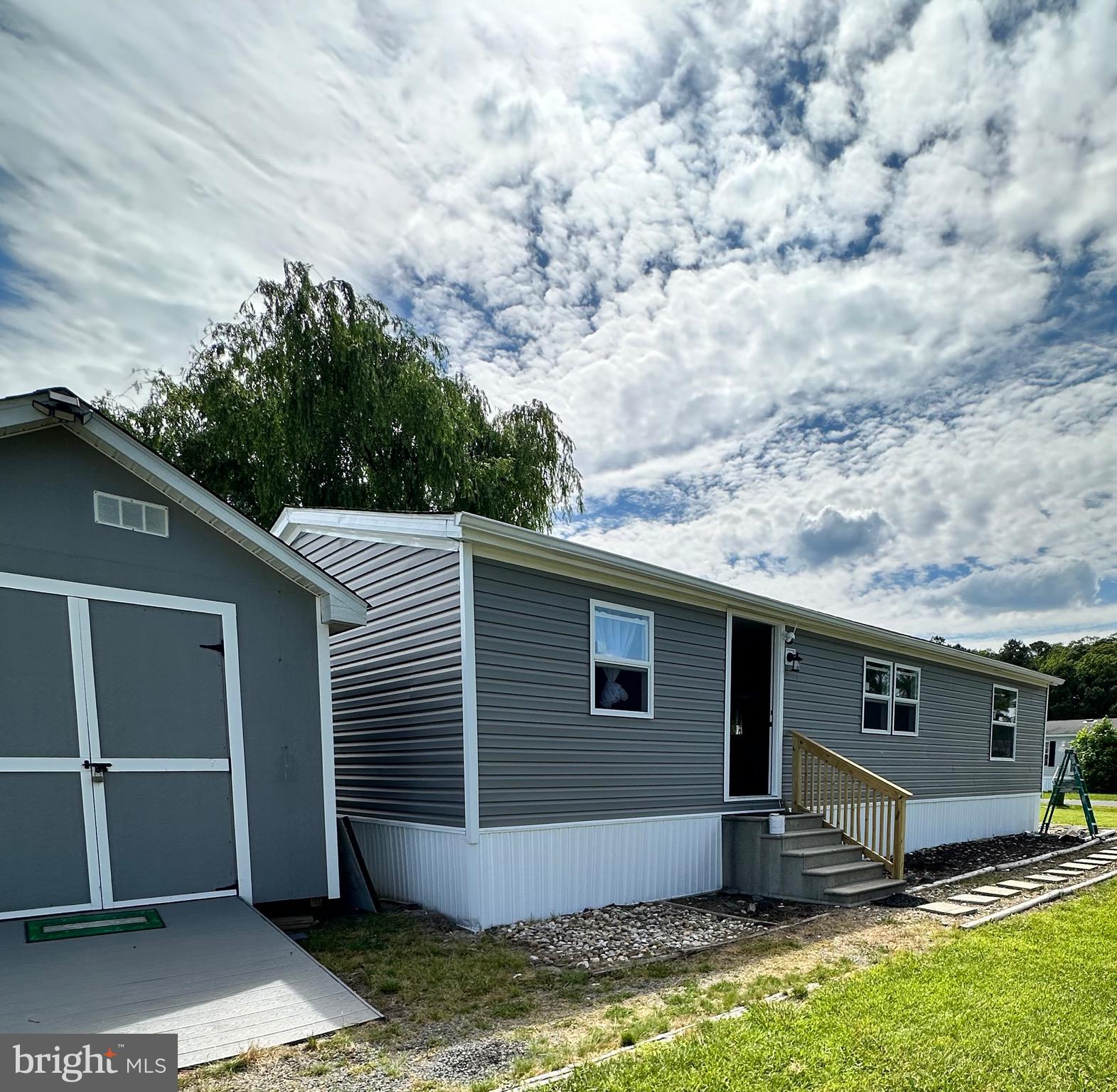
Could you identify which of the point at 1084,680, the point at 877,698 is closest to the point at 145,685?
the point at 877,698

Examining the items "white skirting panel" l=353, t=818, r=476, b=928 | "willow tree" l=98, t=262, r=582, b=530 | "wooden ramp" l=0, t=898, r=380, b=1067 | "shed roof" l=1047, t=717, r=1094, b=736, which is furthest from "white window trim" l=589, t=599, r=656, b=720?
"shed roof" l=1047, t=717, r=1094, b=736

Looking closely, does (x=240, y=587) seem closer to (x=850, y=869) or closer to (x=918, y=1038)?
(x=918, y=1038)

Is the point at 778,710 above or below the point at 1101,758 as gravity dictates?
above

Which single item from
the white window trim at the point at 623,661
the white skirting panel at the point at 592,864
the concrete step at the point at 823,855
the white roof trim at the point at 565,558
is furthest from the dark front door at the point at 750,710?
the white window trim at the point at 623,661

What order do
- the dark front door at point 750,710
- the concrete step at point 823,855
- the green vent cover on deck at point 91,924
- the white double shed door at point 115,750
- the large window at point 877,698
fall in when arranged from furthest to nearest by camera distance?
1. the large window at point 877,698
2. the dark front door at point 750,710
3. the concrete step at point 823,855
4. the white double shed door at point 115,750
5. the green vent cover on deck at point 91,924

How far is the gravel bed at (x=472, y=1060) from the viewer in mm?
3164

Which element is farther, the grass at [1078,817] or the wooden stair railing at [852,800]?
the grass at [1078,817]

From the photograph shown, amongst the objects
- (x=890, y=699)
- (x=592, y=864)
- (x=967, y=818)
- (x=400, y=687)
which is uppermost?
(x=400, y=687)

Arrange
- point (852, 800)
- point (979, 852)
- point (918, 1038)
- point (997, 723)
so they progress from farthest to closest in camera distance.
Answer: point (997, 723)
point (979, 852)
point (852, 800)
point (918, 1038)

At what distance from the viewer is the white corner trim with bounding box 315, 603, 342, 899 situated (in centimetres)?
582

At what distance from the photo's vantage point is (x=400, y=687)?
23.0ft

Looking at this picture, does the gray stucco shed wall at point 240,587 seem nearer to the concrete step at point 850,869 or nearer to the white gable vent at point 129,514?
the white gable vent at point 129,514

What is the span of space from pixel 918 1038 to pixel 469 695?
146 inches

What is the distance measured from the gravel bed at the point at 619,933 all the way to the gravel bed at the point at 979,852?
10.6ft
